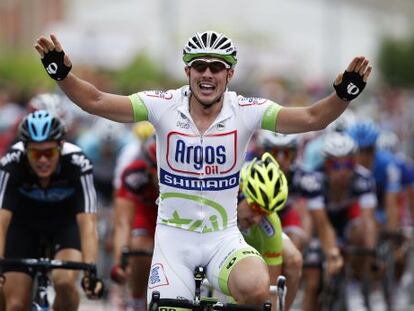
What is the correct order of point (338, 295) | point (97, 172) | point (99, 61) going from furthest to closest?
point (99, 61) → point (97, 172) → point (338, 295)

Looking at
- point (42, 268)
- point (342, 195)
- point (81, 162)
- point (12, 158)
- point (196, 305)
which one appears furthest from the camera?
point (342, 195)

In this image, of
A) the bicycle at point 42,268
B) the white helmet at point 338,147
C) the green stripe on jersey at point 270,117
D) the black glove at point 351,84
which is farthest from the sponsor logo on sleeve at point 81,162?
the white helmet at point 338,147

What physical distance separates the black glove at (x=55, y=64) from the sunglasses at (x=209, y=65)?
31.6 inches

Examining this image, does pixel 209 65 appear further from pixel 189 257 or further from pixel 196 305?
pixel 196 305

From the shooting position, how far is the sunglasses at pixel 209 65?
8773 mm

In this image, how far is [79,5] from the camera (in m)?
100

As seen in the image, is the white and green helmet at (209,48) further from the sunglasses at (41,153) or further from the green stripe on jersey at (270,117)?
the sunglasses at (41,153)

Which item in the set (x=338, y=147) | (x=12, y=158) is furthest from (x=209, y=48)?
(x=338, y=147)

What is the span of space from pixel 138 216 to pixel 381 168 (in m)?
4.22

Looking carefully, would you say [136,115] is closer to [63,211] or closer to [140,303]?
[63,211]

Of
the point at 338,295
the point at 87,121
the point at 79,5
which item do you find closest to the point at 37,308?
the point at 338,295

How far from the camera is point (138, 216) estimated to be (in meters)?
12.5

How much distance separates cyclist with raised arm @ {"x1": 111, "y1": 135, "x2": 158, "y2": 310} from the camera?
12102 millimetres

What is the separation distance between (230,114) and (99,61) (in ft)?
115
